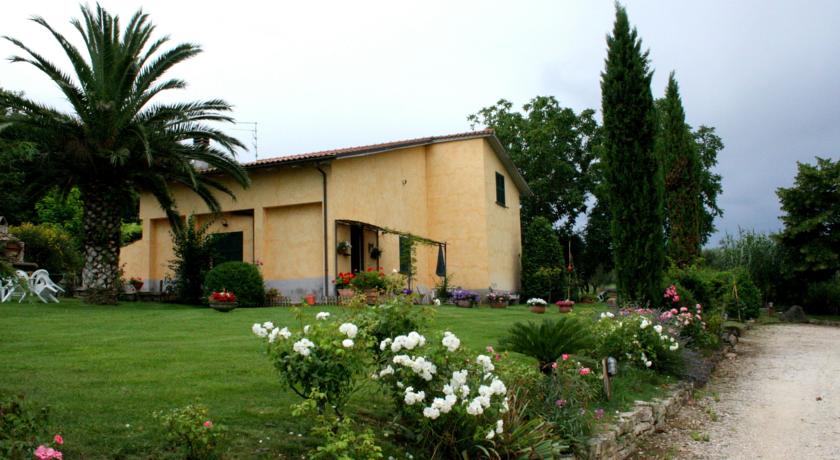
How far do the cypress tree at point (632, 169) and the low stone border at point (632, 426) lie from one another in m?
5.54

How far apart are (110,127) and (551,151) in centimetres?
2602

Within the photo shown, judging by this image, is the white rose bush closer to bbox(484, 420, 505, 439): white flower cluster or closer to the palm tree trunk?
bbox(484, 420, 505, 439): white flower cluster

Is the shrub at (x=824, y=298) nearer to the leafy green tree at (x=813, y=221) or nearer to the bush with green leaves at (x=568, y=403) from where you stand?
the leafy green tree at (x=813, y=221)

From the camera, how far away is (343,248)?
1808cm

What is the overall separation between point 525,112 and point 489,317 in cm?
2558

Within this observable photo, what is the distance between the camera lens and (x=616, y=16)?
15781 mm

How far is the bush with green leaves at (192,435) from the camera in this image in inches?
160

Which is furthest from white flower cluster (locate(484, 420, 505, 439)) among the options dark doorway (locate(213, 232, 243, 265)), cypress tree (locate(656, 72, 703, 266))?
cypress tree (locate(656, 72, 703, 266))

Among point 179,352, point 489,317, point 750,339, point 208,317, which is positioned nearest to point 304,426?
point 179,352

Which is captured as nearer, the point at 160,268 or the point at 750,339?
the point at 750,339

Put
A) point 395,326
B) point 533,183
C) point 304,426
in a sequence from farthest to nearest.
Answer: point 533,183
point 395,326
point 304,426

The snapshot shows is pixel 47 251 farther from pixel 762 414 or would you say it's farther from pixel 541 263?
pixel 762 414

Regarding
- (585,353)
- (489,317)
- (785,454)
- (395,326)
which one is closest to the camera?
(395,326)

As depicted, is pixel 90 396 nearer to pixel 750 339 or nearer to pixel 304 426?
pixel 304 426
